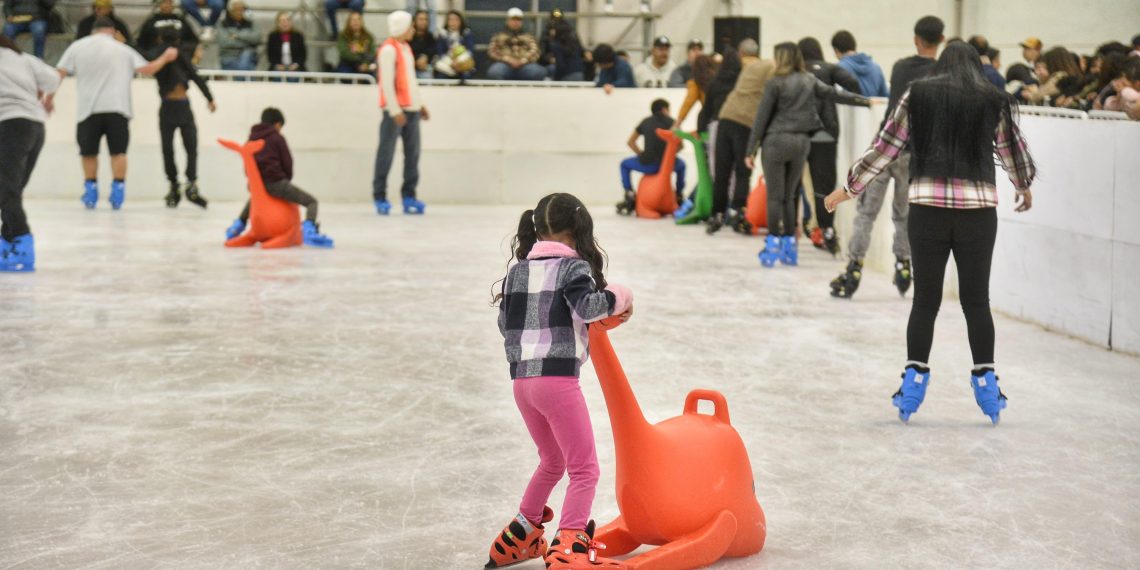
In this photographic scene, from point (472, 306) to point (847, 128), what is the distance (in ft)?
12.2

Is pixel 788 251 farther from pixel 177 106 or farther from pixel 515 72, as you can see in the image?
pixel 515 72

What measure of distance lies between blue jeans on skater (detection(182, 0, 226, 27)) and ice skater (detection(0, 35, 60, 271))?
7281mm

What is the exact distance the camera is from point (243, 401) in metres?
5.51

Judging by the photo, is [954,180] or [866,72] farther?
[866,72]

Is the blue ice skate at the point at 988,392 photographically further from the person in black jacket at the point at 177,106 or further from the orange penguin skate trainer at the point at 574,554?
the person in black jacket at the point at 177,106

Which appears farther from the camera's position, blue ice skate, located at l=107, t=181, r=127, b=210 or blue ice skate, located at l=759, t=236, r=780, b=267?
blue ice skate, located at l=107, t=181, r=127, b=210

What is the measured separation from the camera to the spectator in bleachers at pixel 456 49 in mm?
14992

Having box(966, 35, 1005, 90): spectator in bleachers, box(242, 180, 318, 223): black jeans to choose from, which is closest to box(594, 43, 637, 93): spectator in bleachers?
box(966, 35, 1005, 90): spectator in bleachers

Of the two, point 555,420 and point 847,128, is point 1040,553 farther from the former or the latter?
point 847,128

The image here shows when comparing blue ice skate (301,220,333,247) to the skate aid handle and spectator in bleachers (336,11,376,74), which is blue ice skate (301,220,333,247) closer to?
spectator in bleachers (336,11,376,74)

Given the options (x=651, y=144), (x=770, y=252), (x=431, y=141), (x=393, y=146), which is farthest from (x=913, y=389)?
(x=431, y=141)

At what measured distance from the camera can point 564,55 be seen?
15531 mm

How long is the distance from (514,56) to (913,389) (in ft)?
35.5

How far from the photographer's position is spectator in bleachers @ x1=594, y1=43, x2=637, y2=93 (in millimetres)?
15000
